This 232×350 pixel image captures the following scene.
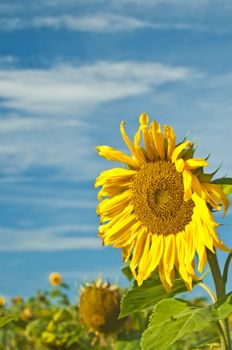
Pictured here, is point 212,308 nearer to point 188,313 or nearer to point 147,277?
point 188,313

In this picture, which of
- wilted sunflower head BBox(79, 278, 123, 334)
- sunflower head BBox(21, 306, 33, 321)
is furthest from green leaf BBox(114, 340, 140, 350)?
sunflower head BBox(21, 306, 33, 321)

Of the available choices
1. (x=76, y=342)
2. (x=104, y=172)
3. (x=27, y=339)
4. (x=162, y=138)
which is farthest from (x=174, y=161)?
(x=27, y=339)

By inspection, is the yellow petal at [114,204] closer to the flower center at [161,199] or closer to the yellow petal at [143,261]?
the flower center at [161,199]

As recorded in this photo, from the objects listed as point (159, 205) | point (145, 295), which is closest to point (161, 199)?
point (159, 205)

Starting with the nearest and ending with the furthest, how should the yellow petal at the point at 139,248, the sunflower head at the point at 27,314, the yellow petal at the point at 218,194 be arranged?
the yellow petal at the point at 218,194, the yellow petal at the point at 139,248, the sunflower head at the point at 27,314

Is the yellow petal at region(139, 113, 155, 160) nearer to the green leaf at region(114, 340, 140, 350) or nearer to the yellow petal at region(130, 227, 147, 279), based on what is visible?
the yellow petal at region(130, 227, 147, 279)

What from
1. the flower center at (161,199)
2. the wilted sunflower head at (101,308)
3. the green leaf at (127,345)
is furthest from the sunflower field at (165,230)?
the wilted sunflower head at (101,308)
